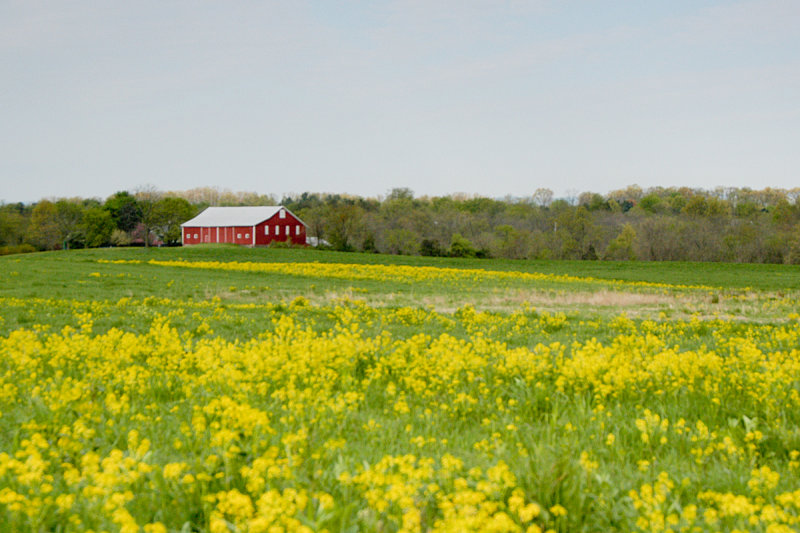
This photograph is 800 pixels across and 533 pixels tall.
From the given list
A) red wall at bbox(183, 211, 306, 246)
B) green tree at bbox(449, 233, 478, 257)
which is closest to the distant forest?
green tree at bbox(449, 233, 478, 257)

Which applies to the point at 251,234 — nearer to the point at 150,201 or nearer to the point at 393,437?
the point at 150,201

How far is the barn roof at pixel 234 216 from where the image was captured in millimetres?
89062

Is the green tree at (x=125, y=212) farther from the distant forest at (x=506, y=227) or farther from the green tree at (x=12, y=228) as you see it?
the green tree at (x=12, y=228)

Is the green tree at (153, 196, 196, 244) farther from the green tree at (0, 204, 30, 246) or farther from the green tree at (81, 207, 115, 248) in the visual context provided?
the green tree at (0, 204, 30, 246)

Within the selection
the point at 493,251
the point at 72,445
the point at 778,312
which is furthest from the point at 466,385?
the point at 493,251

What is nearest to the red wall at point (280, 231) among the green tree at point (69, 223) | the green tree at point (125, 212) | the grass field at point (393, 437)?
the green tree at point (125, 212)

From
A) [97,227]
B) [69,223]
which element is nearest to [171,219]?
[97,227]

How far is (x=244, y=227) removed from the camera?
88312 millimetres

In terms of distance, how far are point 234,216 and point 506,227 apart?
43274 millimetres

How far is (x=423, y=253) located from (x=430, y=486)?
2960 inches

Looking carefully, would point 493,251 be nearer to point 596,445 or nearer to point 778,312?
point 778,312

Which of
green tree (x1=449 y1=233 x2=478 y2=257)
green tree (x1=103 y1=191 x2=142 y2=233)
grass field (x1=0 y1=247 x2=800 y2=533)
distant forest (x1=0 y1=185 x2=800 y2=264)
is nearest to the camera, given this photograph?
grass field (x1=0 y1=247 x2=800 y2=533)

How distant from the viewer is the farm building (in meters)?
88.3

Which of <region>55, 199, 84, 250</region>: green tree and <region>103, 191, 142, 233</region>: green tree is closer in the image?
<region>55, 199, 84, 250</region>: green tree
